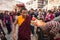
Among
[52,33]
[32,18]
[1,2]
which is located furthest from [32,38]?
[52,33]

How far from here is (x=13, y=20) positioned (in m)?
4.49

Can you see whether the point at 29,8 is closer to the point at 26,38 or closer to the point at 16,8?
the point at 16,8

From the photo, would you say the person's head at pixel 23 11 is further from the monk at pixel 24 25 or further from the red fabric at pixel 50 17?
the red fabric at pixel 50 17

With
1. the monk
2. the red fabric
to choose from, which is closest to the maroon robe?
the monk

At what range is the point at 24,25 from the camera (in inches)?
170

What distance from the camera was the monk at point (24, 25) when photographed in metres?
4.33

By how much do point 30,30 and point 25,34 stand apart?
153mm

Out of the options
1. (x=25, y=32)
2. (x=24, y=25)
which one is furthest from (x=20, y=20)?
(x=25, y=32)

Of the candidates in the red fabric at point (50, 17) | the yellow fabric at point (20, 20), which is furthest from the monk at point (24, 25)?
the red fabric at point (50, 17)

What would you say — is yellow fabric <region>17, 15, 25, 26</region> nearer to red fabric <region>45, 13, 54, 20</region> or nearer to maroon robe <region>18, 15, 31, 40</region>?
maroon robe <region>18, 15, 31, 40</region>

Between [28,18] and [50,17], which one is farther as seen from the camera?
[28,18]

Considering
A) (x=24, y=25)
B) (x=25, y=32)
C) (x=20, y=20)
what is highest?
(x=20, y=20)

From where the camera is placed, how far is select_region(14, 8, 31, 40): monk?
4.33 meters

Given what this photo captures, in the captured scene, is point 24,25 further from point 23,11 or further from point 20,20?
point 23,11
